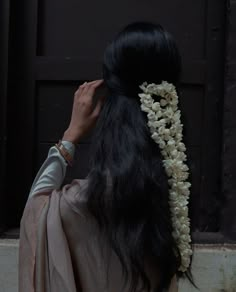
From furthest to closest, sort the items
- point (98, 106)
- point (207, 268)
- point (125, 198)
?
point (207, 268), point (98, 106), point (125, 198)

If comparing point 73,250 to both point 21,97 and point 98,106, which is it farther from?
point 21,97

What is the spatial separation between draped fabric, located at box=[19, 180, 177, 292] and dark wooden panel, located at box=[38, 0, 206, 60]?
6.93ft

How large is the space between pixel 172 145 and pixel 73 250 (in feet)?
1.26

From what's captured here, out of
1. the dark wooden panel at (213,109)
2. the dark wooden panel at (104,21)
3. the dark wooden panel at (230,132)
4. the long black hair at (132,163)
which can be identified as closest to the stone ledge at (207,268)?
the dark wooden panel at (230,132)

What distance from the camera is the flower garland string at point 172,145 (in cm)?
158

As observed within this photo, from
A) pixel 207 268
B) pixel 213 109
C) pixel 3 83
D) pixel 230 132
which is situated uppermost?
pixel 3 83

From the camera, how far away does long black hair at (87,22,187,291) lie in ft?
5.06

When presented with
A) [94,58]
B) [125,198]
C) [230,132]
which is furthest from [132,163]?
[94,58]

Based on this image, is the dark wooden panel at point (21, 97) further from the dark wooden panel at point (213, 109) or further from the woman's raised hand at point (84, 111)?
the woman's raised hand at point (84, 111)

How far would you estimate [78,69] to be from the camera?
3582mm

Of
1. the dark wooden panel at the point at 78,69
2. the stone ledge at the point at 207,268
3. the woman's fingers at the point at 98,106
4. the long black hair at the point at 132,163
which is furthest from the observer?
the dark wooden panel at the point at 78,69

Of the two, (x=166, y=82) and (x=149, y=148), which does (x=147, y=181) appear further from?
(x=166, y=82)

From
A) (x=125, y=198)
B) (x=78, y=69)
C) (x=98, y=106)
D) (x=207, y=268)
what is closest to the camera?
(x=125, y=198)

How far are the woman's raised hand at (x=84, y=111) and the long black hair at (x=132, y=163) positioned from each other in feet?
0.25
